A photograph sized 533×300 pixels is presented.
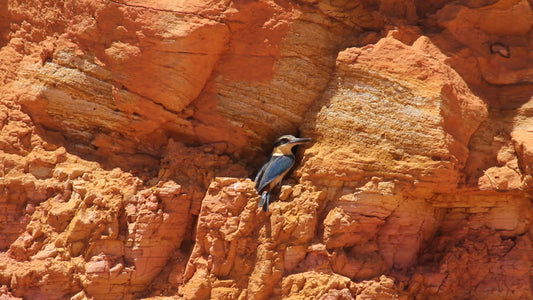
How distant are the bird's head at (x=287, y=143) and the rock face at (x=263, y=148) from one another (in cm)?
19

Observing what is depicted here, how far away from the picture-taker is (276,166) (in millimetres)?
7535

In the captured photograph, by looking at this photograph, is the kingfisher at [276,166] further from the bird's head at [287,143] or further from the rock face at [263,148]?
the rock face at [263,148]

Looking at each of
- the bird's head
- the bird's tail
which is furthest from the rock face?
the bird's head

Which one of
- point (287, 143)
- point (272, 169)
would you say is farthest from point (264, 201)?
point (287, 143)

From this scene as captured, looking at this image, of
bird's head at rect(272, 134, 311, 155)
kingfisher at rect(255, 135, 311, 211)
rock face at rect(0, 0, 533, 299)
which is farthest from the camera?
bird's head at rect(272, 134, 311, 155)

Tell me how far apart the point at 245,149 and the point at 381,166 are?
177cm

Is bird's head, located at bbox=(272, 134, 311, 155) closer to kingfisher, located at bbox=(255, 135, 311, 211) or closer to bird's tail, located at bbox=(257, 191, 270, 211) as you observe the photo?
kingfisher, located at bbox=(255, 135, 311, 211)

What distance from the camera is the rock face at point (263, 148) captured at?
7289 millimetres

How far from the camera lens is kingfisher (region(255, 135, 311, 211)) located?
293 inches

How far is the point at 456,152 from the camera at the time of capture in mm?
7445

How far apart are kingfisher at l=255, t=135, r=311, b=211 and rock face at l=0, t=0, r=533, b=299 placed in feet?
0.43

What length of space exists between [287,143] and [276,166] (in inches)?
12.7

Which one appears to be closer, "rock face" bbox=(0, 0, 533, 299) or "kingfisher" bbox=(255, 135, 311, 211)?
"rock face" bbox=(0, 0, 533, 299)


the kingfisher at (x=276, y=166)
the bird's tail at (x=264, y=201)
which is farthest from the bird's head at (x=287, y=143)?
the bird's tail at (x=264, y=201)
